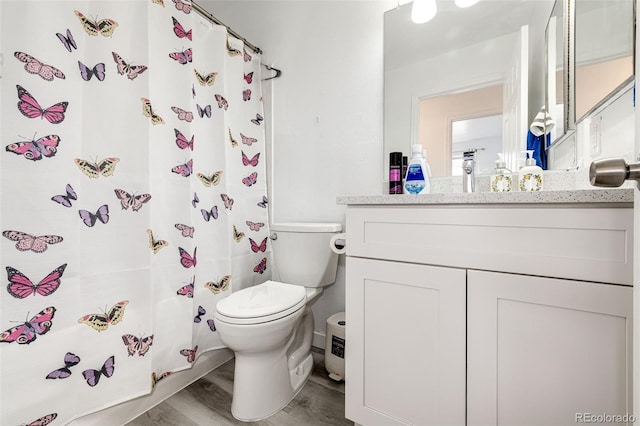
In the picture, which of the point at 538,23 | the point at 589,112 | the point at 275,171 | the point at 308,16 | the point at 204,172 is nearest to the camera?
the point at 589,112

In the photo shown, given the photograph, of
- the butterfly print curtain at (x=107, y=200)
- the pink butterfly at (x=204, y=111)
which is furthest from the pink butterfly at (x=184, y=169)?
the pink butterfly at (x=204, y=111)

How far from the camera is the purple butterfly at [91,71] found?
0.98m

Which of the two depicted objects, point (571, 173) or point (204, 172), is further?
point (204, 172)

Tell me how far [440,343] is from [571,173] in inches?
31.1

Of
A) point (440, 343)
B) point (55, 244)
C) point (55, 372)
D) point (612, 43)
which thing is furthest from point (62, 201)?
point (612, 43)

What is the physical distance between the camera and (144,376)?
111 centimetres

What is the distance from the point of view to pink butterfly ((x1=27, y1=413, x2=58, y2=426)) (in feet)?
2.86

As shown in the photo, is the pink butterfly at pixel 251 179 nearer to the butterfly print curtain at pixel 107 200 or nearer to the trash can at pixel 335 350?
the butterfly print curtain at pixel 107 200

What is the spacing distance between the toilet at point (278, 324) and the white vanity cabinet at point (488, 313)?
0.34 m

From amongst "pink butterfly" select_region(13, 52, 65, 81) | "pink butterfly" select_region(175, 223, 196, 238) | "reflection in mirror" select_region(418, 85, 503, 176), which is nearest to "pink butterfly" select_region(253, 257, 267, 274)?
"pink butterfly" select_region(175, 223, 196, 238)

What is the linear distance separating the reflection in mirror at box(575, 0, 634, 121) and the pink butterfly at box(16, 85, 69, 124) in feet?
5.33

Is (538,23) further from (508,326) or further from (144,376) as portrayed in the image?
(144,376)

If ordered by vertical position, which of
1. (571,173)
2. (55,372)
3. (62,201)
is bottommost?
(55,372)

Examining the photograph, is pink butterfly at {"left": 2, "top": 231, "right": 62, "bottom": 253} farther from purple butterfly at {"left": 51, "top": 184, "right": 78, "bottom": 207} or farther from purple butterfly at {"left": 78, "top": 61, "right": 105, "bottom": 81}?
purple butterfly at {"left": 78, "top": 61, "right": 105, "bottom": 81}
